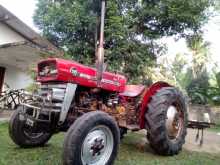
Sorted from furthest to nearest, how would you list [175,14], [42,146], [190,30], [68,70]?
1. [190,30]
2. [175,14]
3. [42,146]
4. [68,70]

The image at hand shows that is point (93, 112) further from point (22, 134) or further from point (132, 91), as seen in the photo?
point (132, 91)

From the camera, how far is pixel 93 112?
14.1ft

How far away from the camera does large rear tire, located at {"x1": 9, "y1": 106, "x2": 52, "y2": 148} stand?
5.36 metres

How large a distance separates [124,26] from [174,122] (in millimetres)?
7272

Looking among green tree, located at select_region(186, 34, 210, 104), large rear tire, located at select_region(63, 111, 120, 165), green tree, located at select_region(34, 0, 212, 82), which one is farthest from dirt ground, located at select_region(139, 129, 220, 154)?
green tree, located at select_region(186, 34, 210, 104)

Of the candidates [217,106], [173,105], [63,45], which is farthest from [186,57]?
[173,105]

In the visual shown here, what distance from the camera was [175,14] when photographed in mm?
13039

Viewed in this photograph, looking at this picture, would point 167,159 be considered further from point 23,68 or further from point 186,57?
point 186,57

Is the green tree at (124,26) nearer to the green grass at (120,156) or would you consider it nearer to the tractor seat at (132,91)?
the tractor seat at (132,91)

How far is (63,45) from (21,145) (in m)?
8.56

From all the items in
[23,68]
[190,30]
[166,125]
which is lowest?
[166,125]

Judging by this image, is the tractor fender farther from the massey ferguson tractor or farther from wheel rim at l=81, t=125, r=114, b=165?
wheel rim at l=81, t=125, r=114, b=165

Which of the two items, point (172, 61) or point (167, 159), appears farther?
point (172, 61)

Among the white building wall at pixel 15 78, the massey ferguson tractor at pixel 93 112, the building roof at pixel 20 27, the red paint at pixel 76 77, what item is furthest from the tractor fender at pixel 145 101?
the white building wall at pixel 15 78
